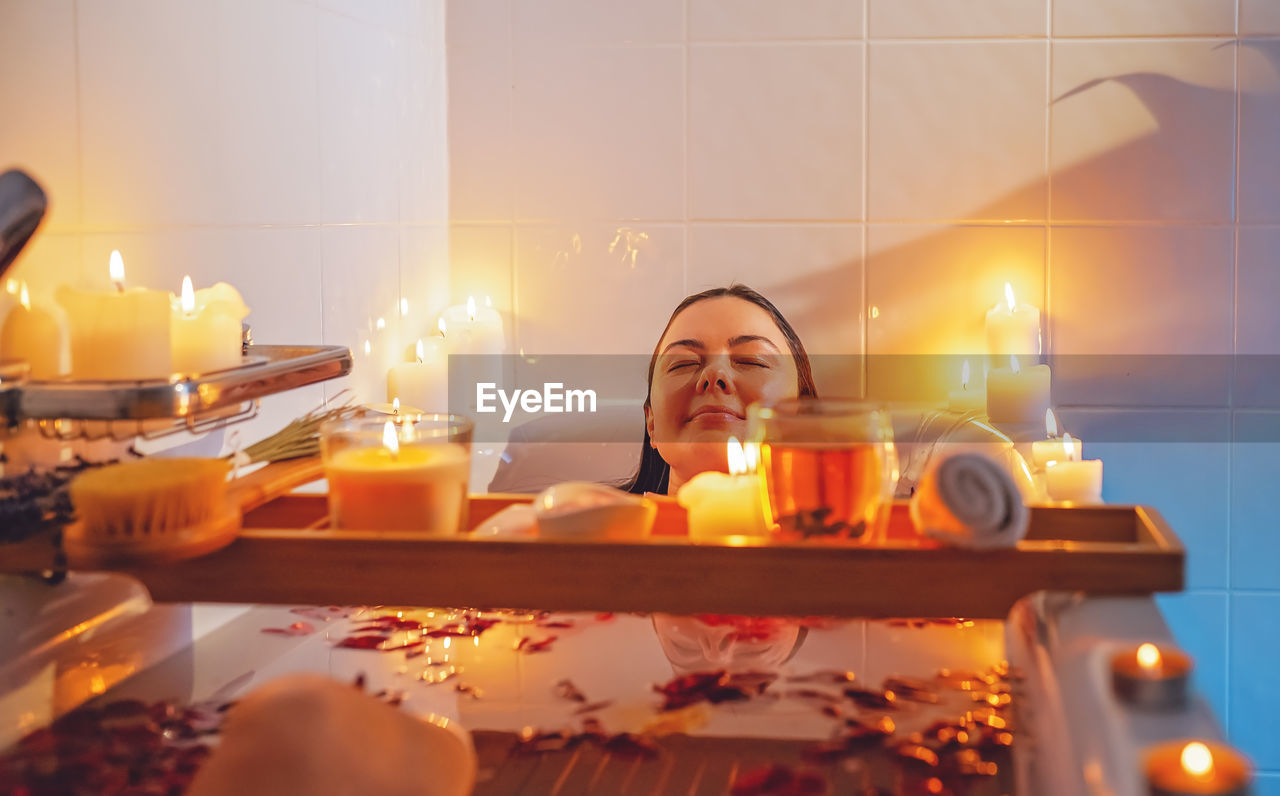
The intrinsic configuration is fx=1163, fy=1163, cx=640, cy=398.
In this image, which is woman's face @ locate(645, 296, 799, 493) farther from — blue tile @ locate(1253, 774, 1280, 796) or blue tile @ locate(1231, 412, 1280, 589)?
blue tile @ locate(1253, 774, 1280, 796)

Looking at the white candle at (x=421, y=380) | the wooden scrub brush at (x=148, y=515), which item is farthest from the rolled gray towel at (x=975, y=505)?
the white candle at (x=421, y=380)

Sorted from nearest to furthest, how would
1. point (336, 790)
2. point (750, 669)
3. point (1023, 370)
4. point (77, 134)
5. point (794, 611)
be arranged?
point (336, 790), point (794, 611), point (750, 669), point (77, 134), point (1023, 370)

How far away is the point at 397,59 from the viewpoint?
76.9 inches

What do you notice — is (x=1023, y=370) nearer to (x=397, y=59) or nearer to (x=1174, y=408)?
(x=1174, y=408)

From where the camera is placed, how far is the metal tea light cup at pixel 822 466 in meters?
0.70

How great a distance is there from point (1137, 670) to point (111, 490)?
566mm

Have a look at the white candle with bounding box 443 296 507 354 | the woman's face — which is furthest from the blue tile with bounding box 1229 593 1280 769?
the white candle with bounding box 443 296 507 354

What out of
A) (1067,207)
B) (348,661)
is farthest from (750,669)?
(1067,207)

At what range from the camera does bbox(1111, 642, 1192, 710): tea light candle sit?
21.0 inches

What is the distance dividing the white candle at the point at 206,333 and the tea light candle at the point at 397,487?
155 mm

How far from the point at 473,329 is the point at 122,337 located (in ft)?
4.56

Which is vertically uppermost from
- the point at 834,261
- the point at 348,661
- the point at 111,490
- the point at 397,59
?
the point at 397,59

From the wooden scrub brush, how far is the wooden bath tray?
25 mm


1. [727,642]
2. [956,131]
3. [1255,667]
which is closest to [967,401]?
[956,131]
